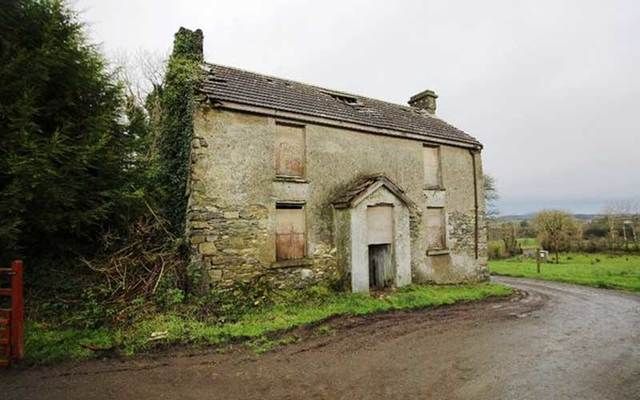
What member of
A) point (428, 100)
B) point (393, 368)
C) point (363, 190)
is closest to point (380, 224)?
point (363, 190)

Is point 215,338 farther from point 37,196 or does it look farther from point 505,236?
point 505,236

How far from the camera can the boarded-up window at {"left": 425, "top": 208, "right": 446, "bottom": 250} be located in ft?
50.9

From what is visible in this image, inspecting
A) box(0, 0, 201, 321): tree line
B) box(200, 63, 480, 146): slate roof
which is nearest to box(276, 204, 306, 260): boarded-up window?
box(0, 0, 201, 321): tree line

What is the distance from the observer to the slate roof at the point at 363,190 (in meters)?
12.5

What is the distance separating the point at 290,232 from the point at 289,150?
8.93 feet

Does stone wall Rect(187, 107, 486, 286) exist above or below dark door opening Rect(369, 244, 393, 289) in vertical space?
above

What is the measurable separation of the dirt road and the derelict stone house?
10.1 feet

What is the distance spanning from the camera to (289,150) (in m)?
12.4

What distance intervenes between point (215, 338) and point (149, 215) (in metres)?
5.01

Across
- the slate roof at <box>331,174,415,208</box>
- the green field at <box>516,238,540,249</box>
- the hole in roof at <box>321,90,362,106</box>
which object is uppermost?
the hole in roof at <box>321,90,362,106</box>

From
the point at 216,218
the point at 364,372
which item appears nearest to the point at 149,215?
the point at 216,218

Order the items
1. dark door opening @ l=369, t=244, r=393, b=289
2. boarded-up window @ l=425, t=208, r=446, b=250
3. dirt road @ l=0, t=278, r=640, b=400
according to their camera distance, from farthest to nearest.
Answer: boarded-up window @ l=425, t=208, r=446, b=250 < dark door opening @ l=369, t=244, r=393, b=289 < dirt road @ l=0, t=278, r=640, b=400

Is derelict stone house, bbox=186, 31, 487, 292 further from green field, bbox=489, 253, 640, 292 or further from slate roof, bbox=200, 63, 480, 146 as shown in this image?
green field, bbox=489, 253, 640, 292

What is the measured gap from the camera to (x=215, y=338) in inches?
320
